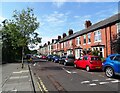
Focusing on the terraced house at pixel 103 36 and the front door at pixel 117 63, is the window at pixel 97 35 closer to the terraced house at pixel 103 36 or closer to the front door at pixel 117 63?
the terraced house at pixel 103 36

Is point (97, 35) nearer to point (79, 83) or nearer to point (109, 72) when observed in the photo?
point (109, 72)

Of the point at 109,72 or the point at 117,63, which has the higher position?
the point at 117,63

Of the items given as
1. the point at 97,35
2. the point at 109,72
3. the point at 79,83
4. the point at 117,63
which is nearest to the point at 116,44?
the point at 97,35

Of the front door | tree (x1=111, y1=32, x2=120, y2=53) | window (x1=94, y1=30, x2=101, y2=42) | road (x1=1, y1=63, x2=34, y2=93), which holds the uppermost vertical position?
window (x1=94, y1=30, x2=101, y2=42)

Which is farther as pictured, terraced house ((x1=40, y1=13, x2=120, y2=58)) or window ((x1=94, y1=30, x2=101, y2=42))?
window ((x1=94, y1=30, x2=101, y2=42))

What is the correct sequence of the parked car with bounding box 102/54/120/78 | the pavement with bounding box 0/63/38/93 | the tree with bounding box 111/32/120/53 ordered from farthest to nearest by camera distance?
the tree with bounding box 111/32/120/53 → the parked car with bounding box 102/54/120/78 → the pavement with bounding box 0/63/38/93

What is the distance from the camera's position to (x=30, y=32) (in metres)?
25.5

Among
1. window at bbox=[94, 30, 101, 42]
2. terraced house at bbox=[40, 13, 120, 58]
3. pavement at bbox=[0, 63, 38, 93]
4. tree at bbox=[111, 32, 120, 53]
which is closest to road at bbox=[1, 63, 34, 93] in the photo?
pavement at bbox=[0, 63, 38, 93]

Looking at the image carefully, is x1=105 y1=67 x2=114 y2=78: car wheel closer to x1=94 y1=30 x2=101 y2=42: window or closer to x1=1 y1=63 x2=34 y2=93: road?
x1=1 y1=63 x2=34 y2=93: road

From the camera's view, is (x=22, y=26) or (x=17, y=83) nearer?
(x=17, y=83)

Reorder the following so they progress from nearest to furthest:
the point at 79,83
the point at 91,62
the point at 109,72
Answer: the point at 79,83, the point at 109,72, the point at 91,62

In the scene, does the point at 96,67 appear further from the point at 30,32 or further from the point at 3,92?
the point at 3,92

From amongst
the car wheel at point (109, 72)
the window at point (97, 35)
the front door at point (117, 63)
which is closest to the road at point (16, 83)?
the car wheel at point (109, 72)

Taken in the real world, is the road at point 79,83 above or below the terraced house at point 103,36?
below
